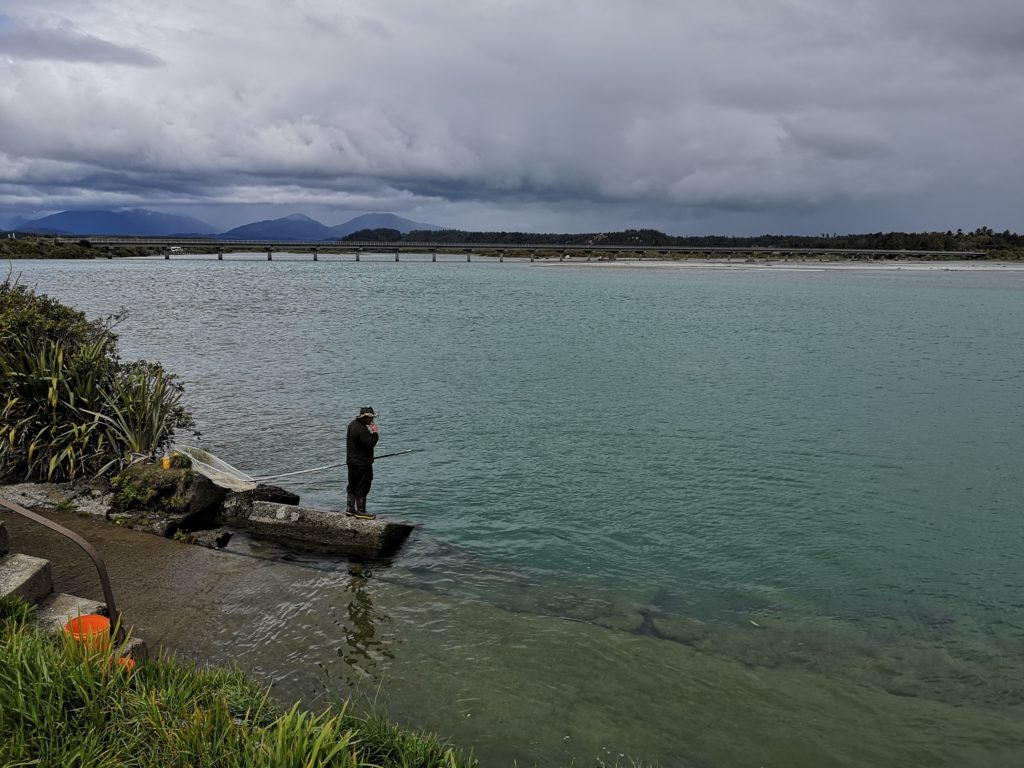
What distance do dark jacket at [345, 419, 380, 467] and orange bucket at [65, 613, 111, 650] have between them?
6.55m

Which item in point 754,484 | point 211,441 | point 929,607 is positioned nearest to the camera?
point 929,607

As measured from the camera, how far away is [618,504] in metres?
18.0

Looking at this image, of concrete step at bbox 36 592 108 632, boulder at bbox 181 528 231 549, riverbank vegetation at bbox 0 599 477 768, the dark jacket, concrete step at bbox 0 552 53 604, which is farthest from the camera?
the dark jacket

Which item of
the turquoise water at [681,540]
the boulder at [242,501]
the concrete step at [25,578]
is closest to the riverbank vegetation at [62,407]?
the boulder at [242,501]

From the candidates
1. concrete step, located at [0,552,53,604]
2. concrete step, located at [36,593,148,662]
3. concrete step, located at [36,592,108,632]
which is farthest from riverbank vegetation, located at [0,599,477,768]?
concrete step, located at [0,552,53,604]

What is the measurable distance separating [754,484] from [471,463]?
8.01 meters

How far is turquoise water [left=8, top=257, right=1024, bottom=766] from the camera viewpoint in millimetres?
9211

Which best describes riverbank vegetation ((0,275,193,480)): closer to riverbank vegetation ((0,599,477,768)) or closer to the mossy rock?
the mossy rock

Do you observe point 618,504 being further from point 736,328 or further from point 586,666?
point 736,328

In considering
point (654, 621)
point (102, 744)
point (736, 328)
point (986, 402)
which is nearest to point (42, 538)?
point (102, 744)

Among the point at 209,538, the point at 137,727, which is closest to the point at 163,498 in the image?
the point at 209,538

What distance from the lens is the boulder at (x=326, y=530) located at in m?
14.1

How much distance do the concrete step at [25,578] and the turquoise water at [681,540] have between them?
314 centimetres

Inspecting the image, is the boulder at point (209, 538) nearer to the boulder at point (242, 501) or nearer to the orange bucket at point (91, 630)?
the boulder at point (242, 501)
